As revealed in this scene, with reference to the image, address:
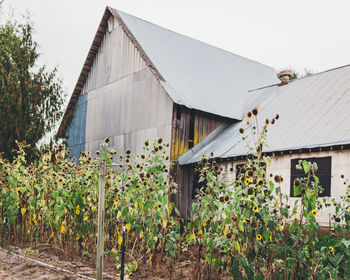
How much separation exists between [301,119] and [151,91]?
5.20 metres

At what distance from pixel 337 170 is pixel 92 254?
20.6ft

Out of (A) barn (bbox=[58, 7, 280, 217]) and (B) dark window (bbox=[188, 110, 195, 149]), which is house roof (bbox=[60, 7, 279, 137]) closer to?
(A) barn (bbox=[58, 7, 280, 217])

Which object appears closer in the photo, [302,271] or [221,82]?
[302,271]

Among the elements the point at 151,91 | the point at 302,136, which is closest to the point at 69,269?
the point at 302,136

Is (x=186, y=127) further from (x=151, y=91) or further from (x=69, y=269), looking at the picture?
(x=69, y=269)

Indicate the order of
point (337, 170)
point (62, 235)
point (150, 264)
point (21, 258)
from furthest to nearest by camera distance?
point (337, 170) → point (62, 235) → point (21, 258) → point (150, 264)

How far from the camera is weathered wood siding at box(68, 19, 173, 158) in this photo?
14.7 metres

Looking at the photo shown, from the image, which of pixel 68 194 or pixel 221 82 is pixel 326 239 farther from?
pixel 221 82

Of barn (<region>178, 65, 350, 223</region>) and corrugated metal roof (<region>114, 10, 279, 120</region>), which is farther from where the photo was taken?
corrugated metal roof (<region>114, 10, 279, 120</region>)

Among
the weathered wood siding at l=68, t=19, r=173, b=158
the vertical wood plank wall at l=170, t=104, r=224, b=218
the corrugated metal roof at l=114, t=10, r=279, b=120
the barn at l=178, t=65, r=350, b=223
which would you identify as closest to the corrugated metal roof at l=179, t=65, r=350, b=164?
the barn at l=178, t=65, r=350, b=223

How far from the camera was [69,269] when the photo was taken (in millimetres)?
6289

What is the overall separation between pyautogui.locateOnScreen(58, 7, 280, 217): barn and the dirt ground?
6586mm

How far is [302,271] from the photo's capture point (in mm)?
4734

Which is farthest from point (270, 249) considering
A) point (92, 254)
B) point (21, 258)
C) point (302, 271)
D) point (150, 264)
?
point (21, 258)
